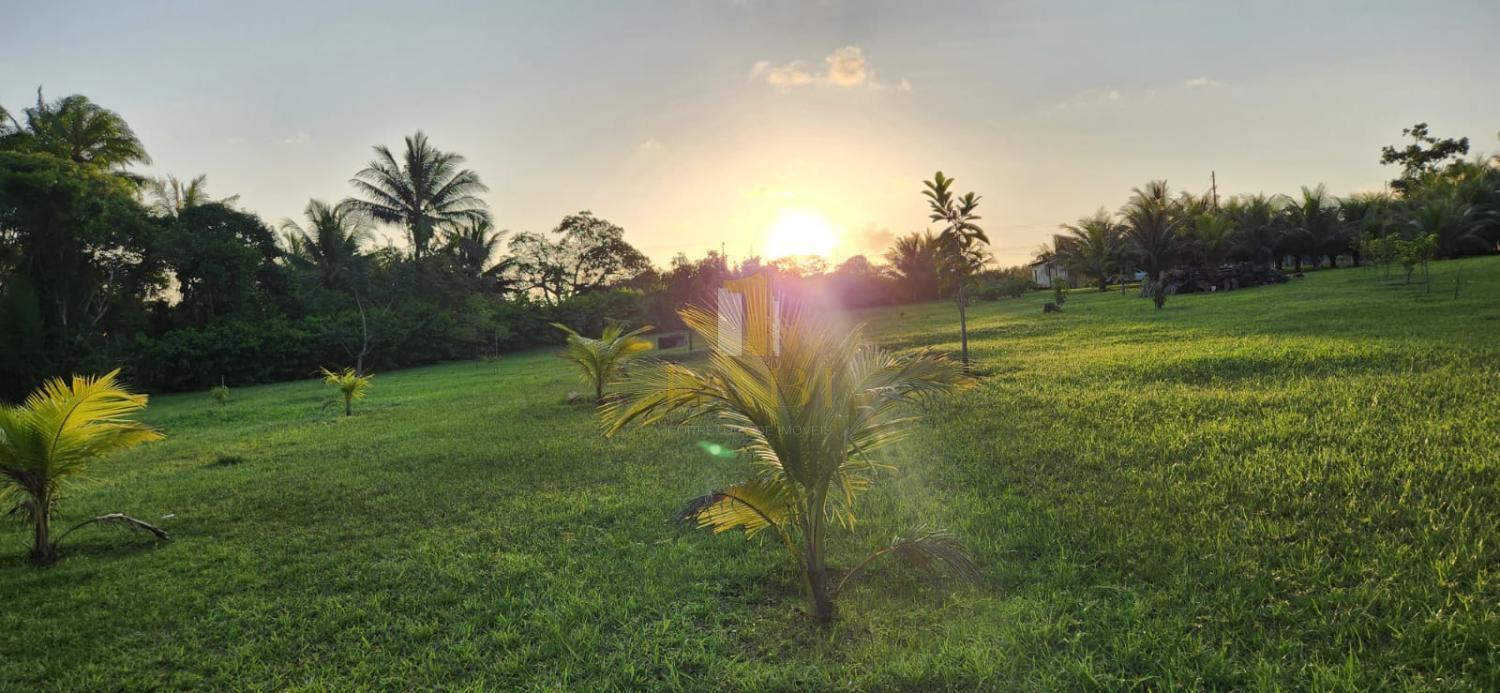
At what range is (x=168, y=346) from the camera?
20734 millimetres

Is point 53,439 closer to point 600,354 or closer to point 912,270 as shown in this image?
point 600,354

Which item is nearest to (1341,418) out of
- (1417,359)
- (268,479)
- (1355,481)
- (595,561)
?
(1355,481)

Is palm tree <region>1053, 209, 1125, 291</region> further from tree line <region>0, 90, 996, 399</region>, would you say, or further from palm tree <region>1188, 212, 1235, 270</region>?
tree line <region>0, 90, 996, 399</region>

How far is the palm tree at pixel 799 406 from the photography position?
292cm

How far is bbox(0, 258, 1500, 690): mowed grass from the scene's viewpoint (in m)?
2.91

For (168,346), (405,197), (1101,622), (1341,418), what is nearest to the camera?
(1101,622)

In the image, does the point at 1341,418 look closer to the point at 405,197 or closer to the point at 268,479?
the point at 268,479

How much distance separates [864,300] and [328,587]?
39334 mm

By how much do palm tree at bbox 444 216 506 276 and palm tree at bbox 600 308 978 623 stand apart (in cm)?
3246

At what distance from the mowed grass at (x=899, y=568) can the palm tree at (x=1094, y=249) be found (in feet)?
98.7

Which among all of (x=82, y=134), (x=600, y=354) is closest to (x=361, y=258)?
(x=82, y=134)

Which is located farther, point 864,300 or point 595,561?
point 864,300

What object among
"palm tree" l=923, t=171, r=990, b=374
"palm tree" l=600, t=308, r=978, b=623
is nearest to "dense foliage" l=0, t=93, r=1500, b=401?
"palm tree" l=923, t=171, r=990, b=374

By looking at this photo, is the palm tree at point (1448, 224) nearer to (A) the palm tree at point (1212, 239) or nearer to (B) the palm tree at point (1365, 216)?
(B) the palm tree at point (1365, 216)
